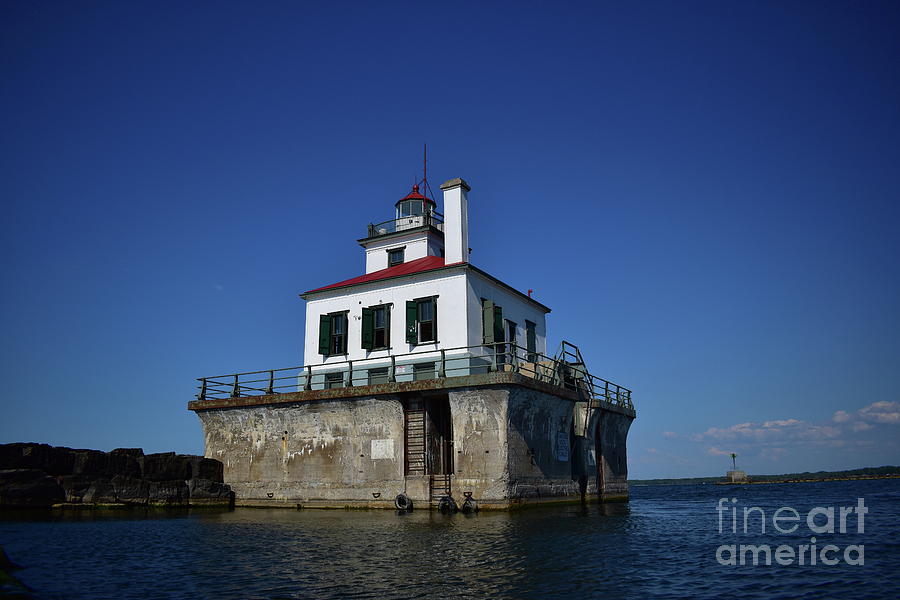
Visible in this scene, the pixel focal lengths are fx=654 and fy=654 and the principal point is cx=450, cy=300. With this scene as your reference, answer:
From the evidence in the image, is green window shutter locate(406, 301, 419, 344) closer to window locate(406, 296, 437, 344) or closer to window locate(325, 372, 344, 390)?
window locate(406, 296, 437, 344)

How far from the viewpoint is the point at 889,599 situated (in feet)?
31.4

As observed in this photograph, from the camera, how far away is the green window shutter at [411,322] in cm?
2633

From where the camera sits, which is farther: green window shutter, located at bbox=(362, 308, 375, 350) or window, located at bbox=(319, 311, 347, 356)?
window, located at bbox=(319, 311, 347, 356)

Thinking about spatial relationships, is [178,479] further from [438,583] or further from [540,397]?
[438,583]

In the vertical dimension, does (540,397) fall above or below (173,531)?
above

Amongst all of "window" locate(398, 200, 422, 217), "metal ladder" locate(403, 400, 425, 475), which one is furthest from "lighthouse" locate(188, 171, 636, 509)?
"window" locate(398, 200, 422, 217)

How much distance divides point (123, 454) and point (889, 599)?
27.0m

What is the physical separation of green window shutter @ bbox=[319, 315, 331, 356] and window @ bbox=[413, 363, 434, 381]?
4604 millimetres

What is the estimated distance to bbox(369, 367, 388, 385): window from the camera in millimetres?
26359

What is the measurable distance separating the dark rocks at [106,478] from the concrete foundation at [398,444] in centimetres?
113

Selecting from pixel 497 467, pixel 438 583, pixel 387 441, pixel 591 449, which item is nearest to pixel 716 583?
pixel 438 583

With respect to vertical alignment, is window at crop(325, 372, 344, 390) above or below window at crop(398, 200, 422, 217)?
below

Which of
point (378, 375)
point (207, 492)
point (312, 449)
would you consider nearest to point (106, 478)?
Result: point (207, 492)

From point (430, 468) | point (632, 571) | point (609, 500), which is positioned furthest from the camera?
point (609, 500)
